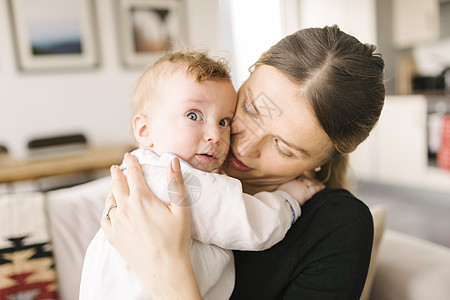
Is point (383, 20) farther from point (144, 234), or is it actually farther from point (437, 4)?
point (144, 234)

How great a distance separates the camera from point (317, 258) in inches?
35.7

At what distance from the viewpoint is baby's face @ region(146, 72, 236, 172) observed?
0.91 metres

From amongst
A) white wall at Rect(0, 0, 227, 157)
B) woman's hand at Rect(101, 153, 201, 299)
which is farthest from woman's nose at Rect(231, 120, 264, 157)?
white wall at Rect(0, 0, 227, 157)

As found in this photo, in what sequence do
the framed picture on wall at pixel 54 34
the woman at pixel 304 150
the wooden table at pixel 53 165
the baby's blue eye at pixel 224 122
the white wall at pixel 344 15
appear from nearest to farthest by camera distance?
the woman at pixel 304 150
the baby's blue eye at pixel 224 122
the wooden table at pixel 53 165
the framed picture on wall at pixel 54 34
the white wall at pixel 344 15

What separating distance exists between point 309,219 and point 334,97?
0.31 m

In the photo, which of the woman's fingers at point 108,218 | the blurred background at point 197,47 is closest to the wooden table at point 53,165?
the blurred background at point 197,47

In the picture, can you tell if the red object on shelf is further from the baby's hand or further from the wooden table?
the baby's hand

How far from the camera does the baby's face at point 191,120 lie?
0.91 metres

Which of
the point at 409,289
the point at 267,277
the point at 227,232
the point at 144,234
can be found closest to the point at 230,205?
the point at 227,232

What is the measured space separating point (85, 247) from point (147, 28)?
12.0 feet

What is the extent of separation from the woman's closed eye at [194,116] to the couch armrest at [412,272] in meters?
0.85

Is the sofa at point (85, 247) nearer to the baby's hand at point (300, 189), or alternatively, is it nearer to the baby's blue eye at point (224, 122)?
the baby's hand at point (300, 189)

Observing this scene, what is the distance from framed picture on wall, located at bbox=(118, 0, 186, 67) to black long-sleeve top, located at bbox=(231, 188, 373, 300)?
11.8 ft

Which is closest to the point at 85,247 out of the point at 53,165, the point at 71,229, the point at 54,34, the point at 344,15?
the point at 71,229
